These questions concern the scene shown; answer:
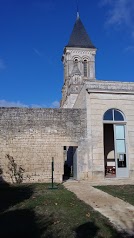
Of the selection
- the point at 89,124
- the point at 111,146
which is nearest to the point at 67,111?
the point at 89,124

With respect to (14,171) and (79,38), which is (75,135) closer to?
(14,171)

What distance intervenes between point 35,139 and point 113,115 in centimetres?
503

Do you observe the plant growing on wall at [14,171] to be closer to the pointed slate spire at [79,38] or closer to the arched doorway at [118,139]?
the arched doorway at [118,139]

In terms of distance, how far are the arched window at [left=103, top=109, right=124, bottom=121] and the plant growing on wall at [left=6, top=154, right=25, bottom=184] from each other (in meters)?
5.92

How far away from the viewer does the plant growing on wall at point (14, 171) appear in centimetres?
1560

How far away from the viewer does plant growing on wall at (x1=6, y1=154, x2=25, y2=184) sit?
15.6 meters

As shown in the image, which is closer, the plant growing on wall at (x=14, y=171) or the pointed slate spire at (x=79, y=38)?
the plant growing on wall at (x=14, y=171)

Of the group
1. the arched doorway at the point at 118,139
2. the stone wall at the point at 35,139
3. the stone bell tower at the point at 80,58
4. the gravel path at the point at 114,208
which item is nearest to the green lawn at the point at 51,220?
the gravel path at the point at 114,208

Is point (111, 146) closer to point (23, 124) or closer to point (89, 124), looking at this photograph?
point (89, 124)

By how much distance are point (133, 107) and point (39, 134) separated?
20.1ft

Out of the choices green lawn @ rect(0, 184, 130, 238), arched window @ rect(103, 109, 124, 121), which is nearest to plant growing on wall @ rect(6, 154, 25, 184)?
arched window @ rect(103, 109, 124, 121)

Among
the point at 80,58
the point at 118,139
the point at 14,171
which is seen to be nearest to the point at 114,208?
the point at 14,171

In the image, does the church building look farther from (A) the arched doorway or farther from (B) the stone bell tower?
(B) the stone bell tower

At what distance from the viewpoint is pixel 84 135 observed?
54.8 ft
